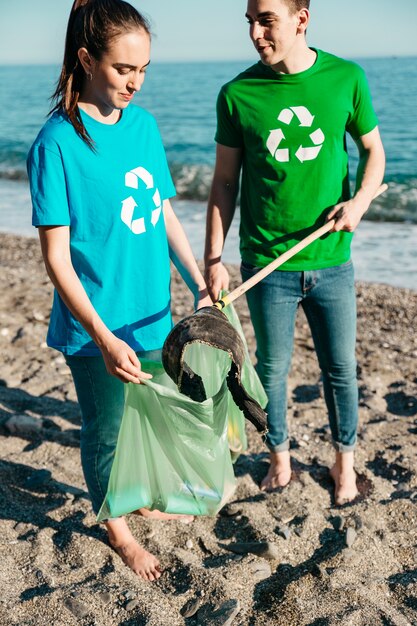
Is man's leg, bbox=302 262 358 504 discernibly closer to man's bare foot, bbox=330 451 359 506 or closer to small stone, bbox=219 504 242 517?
man's bare foot, bbox=330 451 359 506

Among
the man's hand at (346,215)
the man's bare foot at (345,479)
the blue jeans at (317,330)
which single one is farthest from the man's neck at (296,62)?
the man's bare foot at (345,479)

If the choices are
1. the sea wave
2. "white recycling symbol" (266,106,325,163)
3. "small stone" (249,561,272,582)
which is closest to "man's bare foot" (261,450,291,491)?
"small stone" (249,561,272,582)

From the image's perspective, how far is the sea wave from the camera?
33.1 ft

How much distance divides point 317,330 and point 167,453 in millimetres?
906

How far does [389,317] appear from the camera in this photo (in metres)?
5.82

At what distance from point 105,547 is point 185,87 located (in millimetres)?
33500

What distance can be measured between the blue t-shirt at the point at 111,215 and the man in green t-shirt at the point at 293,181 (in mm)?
402

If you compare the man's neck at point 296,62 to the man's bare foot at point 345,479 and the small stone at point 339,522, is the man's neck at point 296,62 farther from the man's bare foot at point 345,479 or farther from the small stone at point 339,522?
the small stone at point 339,522

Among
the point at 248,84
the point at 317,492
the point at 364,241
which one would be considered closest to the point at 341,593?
the point at 317,492

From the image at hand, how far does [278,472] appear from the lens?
3.42 m

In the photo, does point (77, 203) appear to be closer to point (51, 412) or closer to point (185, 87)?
point (51, 412)

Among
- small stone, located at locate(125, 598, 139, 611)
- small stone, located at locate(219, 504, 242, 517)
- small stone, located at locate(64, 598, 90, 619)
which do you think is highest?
small stone, located at locate(64, 598, 90, 619)

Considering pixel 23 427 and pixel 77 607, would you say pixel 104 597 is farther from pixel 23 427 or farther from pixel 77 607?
pixel 23 427

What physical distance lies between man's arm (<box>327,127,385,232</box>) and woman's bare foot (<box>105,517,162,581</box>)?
58.2 inches
